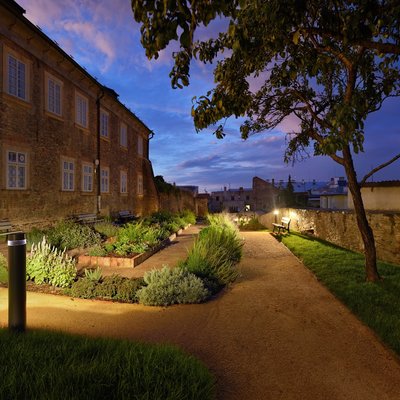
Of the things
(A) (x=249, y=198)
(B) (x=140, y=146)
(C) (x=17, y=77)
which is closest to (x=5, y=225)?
(C) (x=17, y=77)

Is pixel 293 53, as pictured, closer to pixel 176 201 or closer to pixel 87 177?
pixel 87 177

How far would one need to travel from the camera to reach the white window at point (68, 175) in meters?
13.5

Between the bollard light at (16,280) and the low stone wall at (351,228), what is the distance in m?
9.54

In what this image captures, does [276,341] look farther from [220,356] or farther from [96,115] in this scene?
[96,115]

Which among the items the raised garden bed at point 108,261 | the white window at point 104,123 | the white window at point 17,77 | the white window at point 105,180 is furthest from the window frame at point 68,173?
the raised garden bed at point 108,261

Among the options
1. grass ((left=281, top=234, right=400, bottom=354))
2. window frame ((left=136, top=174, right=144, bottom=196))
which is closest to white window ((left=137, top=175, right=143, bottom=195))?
window frame ((left=136, top=174, right=144, bottom=196))

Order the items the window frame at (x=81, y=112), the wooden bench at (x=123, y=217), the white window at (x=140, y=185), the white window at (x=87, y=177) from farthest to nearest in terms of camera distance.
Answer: the white window at (x=140, y=185) < the wooden bench at (x=123, y=217) < the white window at (x=87, y=177) < the window frame at (x=81, y=112)

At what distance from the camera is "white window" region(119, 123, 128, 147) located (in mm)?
20547

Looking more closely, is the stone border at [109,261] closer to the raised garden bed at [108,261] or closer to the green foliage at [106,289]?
the raised garden bed at [108,261]

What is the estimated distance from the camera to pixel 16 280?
3.36 metres

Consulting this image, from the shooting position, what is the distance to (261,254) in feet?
32.2

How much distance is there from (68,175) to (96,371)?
12.8 metres

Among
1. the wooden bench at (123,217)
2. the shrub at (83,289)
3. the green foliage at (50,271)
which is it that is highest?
the wooden bench at (123,217)

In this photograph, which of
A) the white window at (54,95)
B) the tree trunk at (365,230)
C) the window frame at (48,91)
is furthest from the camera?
the white window at (54,95)
